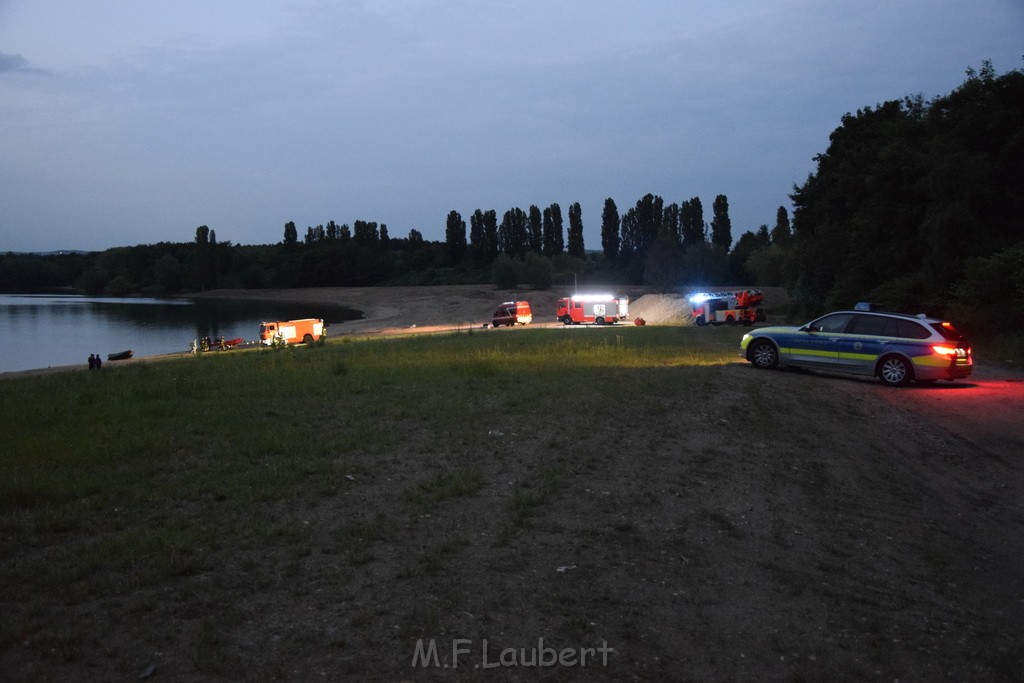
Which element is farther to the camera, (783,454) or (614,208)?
(614,208)

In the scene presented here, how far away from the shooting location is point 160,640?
4574mm

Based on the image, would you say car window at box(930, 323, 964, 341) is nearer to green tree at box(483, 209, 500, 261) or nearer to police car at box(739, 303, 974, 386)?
police car at box(739, 303, 974, 386)

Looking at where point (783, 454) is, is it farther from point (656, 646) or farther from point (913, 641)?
point (656, 646)

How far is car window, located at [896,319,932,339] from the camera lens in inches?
667

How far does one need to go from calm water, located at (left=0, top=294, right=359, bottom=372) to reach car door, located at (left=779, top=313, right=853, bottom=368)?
1811 inches

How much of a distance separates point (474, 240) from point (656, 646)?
151779 mm

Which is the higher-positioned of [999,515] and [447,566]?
[447,566]

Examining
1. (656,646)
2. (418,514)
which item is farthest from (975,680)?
(418,514)

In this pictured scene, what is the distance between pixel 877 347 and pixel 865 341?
295 millimetres

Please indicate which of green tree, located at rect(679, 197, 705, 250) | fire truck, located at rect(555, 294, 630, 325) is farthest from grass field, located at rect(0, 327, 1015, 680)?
green tree, located at rect(679, 197, 705, 250)

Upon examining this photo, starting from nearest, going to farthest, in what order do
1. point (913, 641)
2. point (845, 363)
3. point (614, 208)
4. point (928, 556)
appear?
point (913, 641)
point (928, 556)
point (845, 363)
point (614, 208)

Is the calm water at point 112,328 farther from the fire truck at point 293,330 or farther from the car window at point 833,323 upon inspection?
the car window at point 833,323

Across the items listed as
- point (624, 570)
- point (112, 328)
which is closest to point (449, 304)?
point (112, 328)

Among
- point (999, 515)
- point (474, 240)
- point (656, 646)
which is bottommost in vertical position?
point (999, 515)
